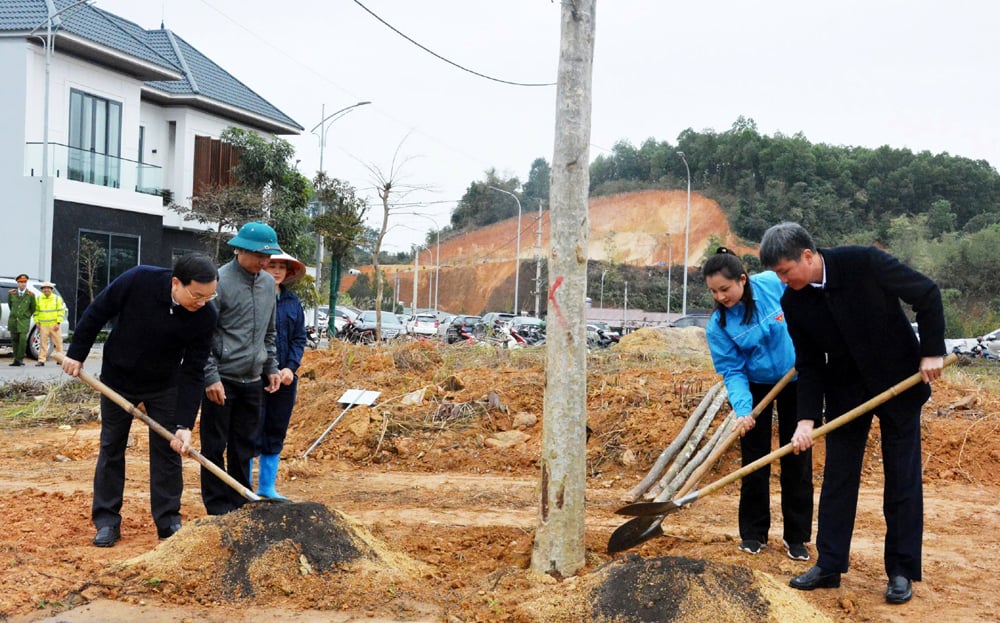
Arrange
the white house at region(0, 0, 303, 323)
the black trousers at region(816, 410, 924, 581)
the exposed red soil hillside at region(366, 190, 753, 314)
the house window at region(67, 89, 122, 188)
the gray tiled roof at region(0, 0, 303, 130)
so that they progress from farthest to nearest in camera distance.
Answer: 1. the exposed red soil hillside at region(366, 190, 753, 314)
2. the house window at region(67, 89, 122, 188)
3. the gray tiled roof at region(0, 0, 303, 130)
4. the white house at region(0, 0, 303, 323)
5. the black trousers at region(816, 410, 924, 581)

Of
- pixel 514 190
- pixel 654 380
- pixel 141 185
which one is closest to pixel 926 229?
pixel 514 190

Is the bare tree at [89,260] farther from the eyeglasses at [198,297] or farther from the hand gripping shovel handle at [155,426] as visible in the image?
the eyeglasses at [198,297]

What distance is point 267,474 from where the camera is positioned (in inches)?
237

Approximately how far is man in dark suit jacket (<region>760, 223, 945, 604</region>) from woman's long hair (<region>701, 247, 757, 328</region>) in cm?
35

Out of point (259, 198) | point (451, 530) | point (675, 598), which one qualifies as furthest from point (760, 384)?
point (259, 198)

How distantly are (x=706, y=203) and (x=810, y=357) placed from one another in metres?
72.1

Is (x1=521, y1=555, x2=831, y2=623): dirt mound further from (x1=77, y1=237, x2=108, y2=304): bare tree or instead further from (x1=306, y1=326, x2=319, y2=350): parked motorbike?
(x1=77, y1=237, x2=108, y2=304): bare tree

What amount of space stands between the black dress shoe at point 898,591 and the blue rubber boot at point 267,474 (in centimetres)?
378

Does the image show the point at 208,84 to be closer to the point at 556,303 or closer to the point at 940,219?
the point at 556,303

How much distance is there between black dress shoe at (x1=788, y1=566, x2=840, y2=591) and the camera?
434cm

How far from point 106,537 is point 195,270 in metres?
1.62

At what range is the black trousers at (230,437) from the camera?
526 centimetres

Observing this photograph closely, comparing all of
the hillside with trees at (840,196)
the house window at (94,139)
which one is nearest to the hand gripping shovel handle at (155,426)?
the house window at (94,139)

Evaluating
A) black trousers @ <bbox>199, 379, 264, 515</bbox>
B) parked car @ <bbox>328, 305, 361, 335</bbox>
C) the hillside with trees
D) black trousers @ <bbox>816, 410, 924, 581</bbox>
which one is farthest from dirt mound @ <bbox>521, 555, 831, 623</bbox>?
the hillside with trees
